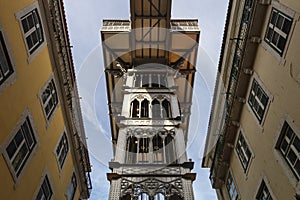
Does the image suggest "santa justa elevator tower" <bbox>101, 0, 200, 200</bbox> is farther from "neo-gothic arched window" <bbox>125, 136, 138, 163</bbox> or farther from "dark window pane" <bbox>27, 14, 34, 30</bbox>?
"dark window pane" <bbox>27, 14, 34, 30</bbox>

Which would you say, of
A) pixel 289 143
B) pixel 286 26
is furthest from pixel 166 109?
pixel 289 143

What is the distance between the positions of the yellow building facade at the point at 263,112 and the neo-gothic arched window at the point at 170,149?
2197 millimetres

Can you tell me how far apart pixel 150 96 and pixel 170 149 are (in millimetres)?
6685

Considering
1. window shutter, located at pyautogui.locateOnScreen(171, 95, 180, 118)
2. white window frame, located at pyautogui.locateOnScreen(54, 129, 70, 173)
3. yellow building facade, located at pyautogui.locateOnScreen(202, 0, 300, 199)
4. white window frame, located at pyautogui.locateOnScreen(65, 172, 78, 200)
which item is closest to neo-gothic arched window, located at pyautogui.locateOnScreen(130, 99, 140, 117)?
window shutter, located at pyautogui.locateOnScreen(171, 95, 180, 118)

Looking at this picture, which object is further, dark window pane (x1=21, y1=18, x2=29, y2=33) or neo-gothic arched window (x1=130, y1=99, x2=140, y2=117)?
neo-gothic arched window (x1=130, y1=99, x2=140, y2=117)

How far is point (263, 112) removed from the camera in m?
12.6

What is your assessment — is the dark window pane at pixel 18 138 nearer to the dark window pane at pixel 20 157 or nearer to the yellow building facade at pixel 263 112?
the dark window pane at pixel 20 157

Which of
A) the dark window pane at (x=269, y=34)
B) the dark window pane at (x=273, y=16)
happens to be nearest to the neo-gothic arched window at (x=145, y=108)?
the dark window pane at (x=269, y=34)

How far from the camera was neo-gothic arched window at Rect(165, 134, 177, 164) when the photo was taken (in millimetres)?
18219

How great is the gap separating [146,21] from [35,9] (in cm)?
1563

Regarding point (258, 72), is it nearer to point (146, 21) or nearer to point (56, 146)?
point (56, 146)

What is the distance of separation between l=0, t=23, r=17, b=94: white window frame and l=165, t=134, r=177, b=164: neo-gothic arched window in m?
9.97

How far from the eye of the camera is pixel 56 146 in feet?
46.1

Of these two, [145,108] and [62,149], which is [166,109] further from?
[62,149]
